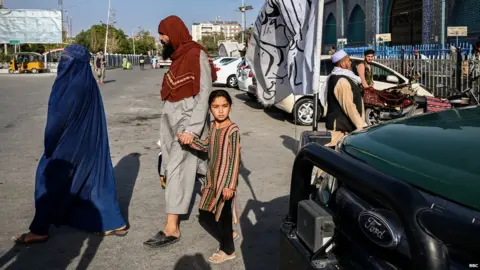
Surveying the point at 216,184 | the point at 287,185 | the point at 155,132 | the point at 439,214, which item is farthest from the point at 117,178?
the point at 439,214

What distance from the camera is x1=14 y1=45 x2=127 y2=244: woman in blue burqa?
4098 millimetres

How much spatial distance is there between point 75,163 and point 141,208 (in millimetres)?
1276

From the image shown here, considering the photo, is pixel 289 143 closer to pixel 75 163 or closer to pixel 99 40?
pixel 75 163

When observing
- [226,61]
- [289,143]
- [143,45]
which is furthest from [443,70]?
[143,45]

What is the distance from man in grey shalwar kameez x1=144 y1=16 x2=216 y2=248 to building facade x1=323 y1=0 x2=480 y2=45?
21423mm

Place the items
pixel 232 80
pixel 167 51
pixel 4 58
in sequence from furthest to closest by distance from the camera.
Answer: pixel 4 58
pixel 232 80
pixel 167 51

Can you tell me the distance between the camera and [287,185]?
6250mm

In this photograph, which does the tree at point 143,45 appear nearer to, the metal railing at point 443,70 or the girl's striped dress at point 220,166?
the metal railing at point 443,70

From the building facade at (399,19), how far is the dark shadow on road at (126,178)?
19.4 meters

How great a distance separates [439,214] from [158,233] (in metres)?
3.05

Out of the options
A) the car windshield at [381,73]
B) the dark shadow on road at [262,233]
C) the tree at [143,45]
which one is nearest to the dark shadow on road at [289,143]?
the dark shadow on road at [262,233]

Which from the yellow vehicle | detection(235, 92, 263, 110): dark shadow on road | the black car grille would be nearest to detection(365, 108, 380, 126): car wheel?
detection(235, 92, 263, 110): dark shadow on road

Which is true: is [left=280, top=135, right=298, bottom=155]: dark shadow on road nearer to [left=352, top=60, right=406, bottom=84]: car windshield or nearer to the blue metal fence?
[left=352, top=60, right=406, bottom=84]: car windshield

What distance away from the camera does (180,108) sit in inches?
166
